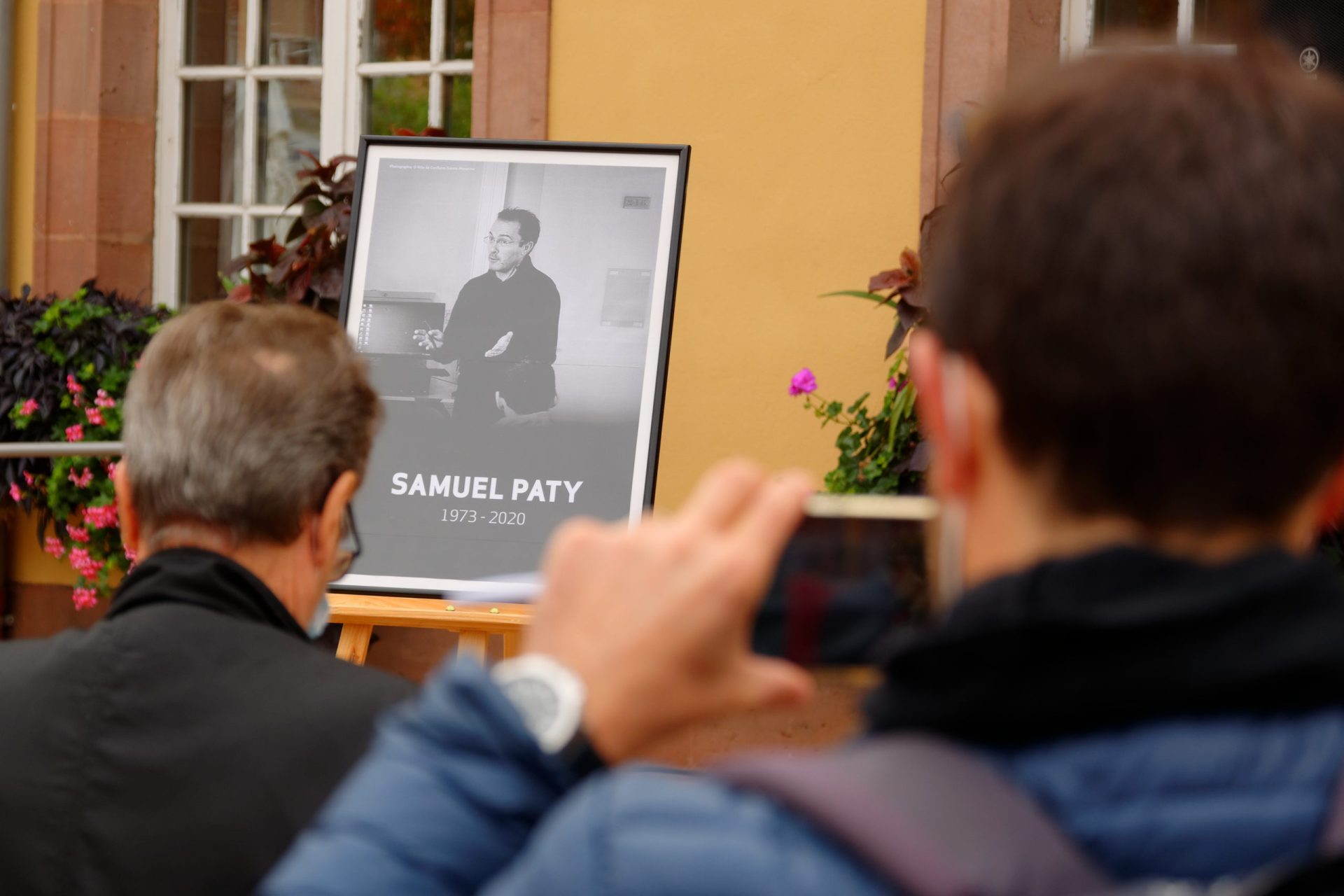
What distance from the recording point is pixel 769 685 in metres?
0.79

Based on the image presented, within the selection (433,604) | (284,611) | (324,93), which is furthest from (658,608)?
(324,93)

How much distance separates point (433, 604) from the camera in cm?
345

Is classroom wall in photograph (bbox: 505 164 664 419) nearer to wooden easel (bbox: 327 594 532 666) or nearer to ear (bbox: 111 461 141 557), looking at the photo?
wooden easel (bbox: 327 594 532 666)

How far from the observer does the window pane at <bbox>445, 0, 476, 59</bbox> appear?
5.66 metres

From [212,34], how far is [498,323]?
3050mm

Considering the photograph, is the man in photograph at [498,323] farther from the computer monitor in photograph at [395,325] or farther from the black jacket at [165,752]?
the black jacket at [165,752]

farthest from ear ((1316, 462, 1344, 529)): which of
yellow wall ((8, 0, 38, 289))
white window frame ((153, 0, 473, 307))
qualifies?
yellow wall ((8, 0, 38, 289))

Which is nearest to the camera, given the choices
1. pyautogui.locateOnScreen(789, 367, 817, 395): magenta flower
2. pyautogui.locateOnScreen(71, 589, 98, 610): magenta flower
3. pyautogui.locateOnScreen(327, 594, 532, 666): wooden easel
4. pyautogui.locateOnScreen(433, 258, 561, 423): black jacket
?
pyautogui.locateOnScreen(327, 594, 532, 666): wooden easel

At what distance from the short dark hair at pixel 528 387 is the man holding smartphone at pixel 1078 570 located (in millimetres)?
2814

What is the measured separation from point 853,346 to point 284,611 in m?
3.26

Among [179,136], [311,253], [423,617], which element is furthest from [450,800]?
[179,136]

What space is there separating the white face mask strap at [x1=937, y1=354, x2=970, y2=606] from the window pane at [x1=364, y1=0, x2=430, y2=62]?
5191 millimetres

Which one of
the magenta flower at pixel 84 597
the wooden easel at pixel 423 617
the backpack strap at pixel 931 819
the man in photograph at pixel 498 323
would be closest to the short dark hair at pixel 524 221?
the man in photograph at pixel 498 323

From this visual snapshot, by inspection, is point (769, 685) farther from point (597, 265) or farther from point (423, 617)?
point (597, 265)
